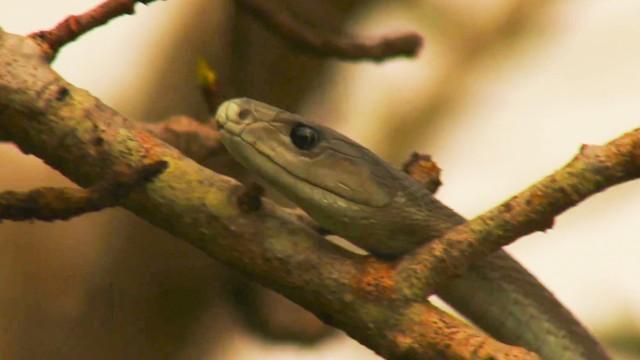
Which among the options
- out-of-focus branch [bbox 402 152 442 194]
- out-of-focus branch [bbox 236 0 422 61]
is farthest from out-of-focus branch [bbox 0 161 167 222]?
out-of-focus branch [bbox 236 0 422 61]

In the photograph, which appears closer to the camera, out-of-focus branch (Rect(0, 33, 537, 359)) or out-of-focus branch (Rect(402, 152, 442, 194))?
out-of-focus branch (Rect(0, 33, 537, 359))

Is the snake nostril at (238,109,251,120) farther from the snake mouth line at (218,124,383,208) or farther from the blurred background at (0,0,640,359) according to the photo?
the blurred background at (0,0,640,359)

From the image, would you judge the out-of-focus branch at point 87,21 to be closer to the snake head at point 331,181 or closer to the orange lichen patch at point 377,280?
the snake head at point 331,181

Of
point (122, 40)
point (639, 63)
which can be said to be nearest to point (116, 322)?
point (122, 40)

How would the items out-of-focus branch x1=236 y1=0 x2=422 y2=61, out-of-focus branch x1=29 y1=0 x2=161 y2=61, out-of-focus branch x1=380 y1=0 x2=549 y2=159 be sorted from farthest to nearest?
1. out-of-focus branch x1=380 y1=0 x2=549 y2=159
2. out-of-focus branch x1=236 y1=0 x2=422 y2=61
3. out-of-focus branch x1=29 y1=0 x2=161 y2=61

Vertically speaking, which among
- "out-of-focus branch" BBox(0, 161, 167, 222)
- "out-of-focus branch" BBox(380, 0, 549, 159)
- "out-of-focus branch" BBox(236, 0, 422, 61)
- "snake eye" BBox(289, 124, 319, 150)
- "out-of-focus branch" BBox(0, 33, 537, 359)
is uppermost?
"out-of-focus branch" BBox(380, 0, 549, 159)

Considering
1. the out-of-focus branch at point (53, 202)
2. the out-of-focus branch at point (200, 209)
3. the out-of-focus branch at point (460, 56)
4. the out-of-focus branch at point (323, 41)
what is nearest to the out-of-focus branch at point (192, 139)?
the out-of-focus branch at point (323, 41)

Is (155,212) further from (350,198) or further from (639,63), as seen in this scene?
(639,63)
